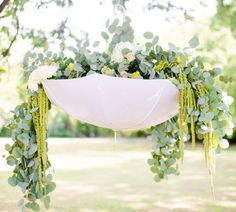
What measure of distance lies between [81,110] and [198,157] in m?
8.18

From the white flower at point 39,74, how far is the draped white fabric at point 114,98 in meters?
0.03

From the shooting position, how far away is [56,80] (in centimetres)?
206

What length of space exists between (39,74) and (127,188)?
13.9ft

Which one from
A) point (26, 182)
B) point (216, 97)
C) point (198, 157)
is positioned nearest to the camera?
point (216, 97)

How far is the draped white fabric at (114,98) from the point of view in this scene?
1971 millimetres

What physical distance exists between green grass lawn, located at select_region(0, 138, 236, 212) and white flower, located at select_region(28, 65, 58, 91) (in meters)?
2.42

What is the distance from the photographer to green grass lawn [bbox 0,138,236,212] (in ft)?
16.4

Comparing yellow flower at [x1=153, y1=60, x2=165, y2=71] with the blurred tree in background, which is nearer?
yellow flower at [x1=153, y1=60, x2=165, y2=71]

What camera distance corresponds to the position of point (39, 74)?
6.80 feet

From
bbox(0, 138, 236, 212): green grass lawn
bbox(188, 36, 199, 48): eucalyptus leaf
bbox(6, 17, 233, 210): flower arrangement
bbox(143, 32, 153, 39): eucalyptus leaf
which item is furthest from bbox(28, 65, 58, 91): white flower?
bbox(0, 138, 236, 212): green grass lawn

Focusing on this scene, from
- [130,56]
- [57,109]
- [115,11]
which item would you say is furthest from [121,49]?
[57,109]

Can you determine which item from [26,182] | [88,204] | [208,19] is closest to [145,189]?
[88,204]

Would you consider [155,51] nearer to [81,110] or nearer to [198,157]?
[81,110]

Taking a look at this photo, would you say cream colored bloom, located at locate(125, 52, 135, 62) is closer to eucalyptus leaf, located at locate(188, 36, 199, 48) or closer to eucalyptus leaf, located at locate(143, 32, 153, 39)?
eucalyptus leaf, located at locate(143, 32, 153, 39)
